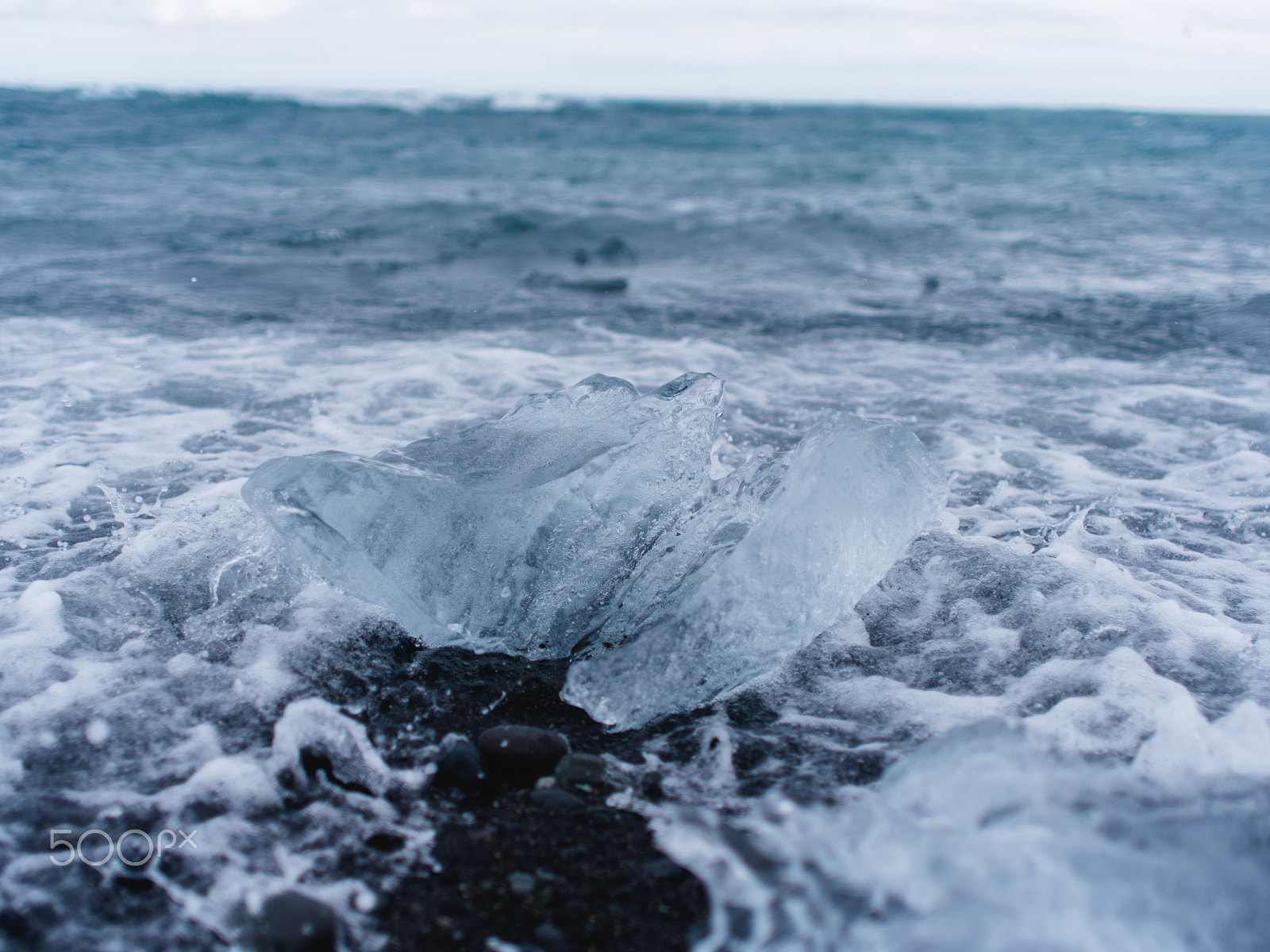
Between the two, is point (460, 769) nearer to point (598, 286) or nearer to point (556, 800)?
point (556, 800)

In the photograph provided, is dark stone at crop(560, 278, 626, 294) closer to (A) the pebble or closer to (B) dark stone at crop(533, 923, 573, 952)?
(A) the pebble

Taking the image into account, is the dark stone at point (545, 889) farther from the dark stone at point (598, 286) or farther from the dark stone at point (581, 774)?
the dark stone at point (598, 286)

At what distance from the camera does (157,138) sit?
66.5ft

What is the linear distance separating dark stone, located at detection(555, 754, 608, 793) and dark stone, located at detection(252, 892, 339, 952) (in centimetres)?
51

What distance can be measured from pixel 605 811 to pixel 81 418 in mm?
3509

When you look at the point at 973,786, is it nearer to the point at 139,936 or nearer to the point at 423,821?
the point at 423,821

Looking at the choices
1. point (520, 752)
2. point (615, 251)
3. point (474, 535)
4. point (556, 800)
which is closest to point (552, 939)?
point (556, 800)

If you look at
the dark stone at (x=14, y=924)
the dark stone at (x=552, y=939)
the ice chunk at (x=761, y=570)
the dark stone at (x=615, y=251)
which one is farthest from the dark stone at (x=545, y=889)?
the dark stone at (x=615, y=251)

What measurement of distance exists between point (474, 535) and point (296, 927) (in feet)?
3.45

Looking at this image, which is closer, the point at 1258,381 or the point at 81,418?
the point at 81,418

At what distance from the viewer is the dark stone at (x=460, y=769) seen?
66.0 inches

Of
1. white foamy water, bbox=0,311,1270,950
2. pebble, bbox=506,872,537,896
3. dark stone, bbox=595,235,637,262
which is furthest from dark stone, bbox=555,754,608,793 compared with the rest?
dark stone, bbox=595,235,637,262

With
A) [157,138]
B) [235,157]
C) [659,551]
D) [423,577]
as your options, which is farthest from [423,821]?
[157,138]

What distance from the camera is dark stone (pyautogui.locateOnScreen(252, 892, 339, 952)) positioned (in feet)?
4.24
